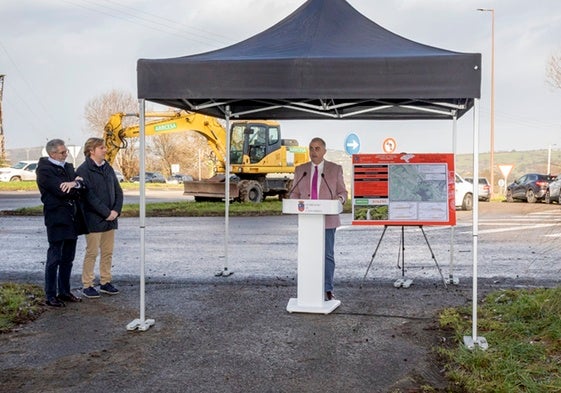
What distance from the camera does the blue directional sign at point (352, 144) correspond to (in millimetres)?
21250

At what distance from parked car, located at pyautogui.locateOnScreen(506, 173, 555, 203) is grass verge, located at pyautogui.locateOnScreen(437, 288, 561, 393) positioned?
27.8 m

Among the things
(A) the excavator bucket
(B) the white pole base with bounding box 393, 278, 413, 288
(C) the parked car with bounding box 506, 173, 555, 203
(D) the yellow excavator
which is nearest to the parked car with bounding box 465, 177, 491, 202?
(C) the parked car with bounding box 506, 173, 555, 203

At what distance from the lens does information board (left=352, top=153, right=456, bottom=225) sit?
8.41 meters

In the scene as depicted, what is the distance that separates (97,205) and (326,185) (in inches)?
109

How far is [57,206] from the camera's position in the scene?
750 centimetres

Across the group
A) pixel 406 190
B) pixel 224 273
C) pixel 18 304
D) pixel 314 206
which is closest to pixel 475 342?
pixel 314 206

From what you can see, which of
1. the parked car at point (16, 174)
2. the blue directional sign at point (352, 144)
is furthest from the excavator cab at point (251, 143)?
the parked car at point (16, 174)

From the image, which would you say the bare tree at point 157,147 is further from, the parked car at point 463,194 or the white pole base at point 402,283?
the white pole base at point 402,283

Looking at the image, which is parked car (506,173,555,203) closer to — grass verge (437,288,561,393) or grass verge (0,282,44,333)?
grass verge (437,288,561,393)

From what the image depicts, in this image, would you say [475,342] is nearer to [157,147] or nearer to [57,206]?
[57,206]

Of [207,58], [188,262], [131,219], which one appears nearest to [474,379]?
[207,58]

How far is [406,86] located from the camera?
20.3 ft

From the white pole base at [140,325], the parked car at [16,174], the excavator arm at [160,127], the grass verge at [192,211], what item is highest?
the excavator arm at [160,127]

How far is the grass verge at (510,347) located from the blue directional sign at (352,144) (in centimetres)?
1392
